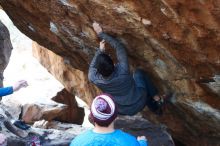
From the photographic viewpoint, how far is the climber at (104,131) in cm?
402

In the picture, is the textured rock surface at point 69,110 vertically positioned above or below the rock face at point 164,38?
below

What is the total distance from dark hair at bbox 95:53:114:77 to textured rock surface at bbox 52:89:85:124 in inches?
→ 244

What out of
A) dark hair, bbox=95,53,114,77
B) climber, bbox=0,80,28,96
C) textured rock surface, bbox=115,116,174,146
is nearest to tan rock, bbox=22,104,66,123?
textured rock surface, bbox=115,116,174,146

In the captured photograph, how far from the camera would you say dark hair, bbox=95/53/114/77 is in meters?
6.17

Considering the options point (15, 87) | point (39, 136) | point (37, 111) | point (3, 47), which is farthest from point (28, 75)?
point (15, 87)

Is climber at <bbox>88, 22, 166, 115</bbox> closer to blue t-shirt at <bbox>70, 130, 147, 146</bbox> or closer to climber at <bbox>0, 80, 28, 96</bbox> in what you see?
climber at <bbox>0, 80, 28, 96</bbox>

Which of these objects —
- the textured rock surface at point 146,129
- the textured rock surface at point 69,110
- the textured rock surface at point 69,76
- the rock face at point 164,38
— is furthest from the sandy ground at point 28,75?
the rock face at point 164,38

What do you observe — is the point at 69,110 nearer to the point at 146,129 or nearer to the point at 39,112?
the point at 39,112

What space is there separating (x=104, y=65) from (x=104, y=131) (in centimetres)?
220

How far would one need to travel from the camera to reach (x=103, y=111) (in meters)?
4.03

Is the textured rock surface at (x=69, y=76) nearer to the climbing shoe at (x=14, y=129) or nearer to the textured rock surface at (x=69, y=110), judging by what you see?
the textured rock surface at (x=69, y=110)

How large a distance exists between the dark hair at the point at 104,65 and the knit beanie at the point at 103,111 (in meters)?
2.12

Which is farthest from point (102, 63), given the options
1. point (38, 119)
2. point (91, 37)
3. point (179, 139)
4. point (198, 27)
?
point (38, 119)

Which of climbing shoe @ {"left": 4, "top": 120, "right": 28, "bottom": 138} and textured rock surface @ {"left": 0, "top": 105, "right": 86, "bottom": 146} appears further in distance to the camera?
climbing shoe @ {"left": 4, "top": 120, "right": 28, "bottom": 138}
